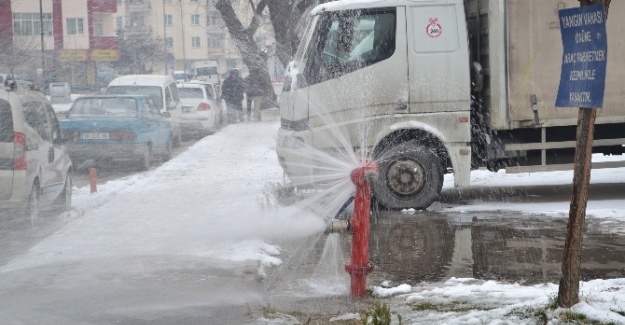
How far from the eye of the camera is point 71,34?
68.9 metres

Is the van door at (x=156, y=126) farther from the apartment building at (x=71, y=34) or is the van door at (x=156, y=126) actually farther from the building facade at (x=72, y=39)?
the apartment building at (x=71, y=34)

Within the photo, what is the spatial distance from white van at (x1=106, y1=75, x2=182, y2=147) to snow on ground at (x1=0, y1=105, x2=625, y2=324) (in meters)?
5.03

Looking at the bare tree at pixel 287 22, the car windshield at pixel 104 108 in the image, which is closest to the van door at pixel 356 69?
the car windshield at pixel 104 108

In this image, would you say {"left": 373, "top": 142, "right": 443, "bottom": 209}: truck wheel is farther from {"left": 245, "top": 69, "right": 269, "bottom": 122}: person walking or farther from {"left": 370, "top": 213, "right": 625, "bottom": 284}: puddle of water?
{"left": 245, "top": 69, "right": 269, "bottom": 122}: person walking

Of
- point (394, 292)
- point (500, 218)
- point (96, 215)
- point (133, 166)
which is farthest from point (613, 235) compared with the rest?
point (133, 166)

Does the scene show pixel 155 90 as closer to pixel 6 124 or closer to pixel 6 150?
pixel 6 124

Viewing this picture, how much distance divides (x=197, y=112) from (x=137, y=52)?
130 ft

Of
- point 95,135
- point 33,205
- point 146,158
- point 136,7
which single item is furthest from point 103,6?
point 33,205

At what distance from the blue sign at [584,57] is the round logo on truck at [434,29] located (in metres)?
5.83

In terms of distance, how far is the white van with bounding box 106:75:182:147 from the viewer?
23.6m

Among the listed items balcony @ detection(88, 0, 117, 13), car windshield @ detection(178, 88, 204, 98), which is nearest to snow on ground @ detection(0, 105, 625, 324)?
car windshield @ detection(178, 88, 204, 98)

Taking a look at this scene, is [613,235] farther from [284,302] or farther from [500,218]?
[284,302]

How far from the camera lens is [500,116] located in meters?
11.4

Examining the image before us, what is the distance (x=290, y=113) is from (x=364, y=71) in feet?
3.92
